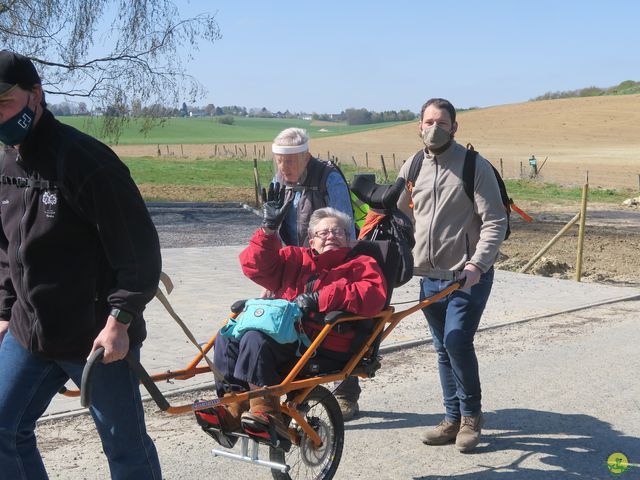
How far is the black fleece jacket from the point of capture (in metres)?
3.11

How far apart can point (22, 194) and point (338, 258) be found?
76.8 inches

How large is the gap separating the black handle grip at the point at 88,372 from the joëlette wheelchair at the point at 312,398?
40.0 inches

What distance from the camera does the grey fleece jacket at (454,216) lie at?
16.9 ft

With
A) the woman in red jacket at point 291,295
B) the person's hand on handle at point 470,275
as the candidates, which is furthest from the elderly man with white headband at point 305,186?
the person's hand on handle at point 470,275

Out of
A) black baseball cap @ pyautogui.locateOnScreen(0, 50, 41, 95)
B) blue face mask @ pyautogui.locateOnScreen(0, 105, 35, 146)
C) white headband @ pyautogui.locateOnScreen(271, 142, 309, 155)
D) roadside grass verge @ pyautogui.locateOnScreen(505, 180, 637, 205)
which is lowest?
roadside grass verge @ pyautogui.locateOnScreen(505, 180, 637, 205)

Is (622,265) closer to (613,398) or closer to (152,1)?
(613,398)

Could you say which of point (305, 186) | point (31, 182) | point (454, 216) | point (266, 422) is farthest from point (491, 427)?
point (31, 182)

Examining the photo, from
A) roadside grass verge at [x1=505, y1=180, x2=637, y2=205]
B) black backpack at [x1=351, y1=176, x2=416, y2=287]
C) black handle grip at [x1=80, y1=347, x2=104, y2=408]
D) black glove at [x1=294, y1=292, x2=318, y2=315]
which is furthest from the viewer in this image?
roadside grass verge at [x1=505, y1=180, x2=637, y2=205]

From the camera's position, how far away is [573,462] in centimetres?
517

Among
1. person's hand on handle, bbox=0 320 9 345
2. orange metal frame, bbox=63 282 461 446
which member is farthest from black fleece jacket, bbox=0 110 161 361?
orange metal frame, bbox=63 282 461 446

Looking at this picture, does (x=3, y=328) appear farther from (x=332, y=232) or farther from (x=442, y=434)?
(x=442, y=434)

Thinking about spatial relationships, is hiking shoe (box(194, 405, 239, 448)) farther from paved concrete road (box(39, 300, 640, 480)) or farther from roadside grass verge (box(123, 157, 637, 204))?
roadside grass verge (box(123, 157, 637, 204))

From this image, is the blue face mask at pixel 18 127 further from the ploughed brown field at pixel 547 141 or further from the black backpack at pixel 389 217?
the ploughed brown field at pixel 547 141

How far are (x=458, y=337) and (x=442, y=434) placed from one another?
64 cm
